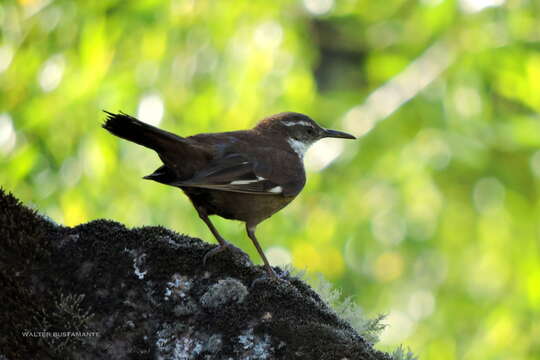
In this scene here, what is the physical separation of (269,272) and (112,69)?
446 cm

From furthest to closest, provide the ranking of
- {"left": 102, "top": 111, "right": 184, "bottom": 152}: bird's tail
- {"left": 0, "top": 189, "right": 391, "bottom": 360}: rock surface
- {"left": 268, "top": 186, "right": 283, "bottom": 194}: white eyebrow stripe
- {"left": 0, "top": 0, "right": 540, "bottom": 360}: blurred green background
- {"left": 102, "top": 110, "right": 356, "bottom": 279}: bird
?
1. {"left": 0, "top": 0, "right": 540, "bottom": 360}: blurred green background
2. {"left": 268, "top": 186, "right": 283, "bottom": 194}: white eyebrow stripe
3. {"left": 102, "top": 110, "right": 356, "bottom": 279}: bird
4. {"left": 102, "top": 111, "right": 184, "bottom": 152}: bird's tail
5. {"left": 0, "top": 189, "right": 391, "bottom": 360}: rock surface

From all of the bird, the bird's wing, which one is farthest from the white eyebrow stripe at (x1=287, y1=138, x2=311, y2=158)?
the bird's wing

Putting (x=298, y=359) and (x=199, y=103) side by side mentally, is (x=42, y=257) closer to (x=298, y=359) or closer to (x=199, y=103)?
(x=298, y=359)

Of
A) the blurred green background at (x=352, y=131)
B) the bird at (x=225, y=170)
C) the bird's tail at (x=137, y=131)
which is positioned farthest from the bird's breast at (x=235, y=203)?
the blurred green background at (x=352, y=131)

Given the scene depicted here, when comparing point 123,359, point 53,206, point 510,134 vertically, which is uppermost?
point 510,134

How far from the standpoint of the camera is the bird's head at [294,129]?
611cm

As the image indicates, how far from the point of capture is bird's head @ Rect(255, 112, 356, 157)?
6111 mm

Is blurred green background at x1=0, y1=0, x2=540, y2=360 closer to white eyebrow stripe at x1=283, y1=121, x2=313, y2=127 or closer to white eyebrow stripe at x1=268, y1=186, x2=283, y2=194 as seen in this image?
white eyebrow stripe at x1=283, y1=121, x2=313, y2=127

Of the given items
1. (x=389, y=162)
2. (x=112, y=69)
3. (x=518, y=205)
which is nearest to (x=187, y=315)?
(x=112, y=69)

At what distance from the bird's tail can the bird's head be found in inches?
63.7

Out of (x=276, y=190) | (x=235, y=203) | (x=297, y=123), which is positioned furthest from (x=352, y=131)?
(x=235, y=203)

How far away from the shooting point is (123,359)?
3.15m

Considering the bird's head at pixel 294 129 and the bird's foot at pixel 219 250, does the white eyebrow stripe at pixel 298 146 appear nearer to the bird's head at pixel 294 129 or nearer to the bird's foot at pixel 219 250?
the bird's head at pixel 294 129

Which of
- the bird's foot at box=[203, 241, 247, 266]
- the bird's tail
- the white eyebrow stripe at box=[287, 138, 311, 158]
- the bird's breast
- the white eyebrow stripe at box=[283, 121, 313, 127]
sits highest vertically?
the white eyebrow stripe at box=[283, 121, 313, 127]
